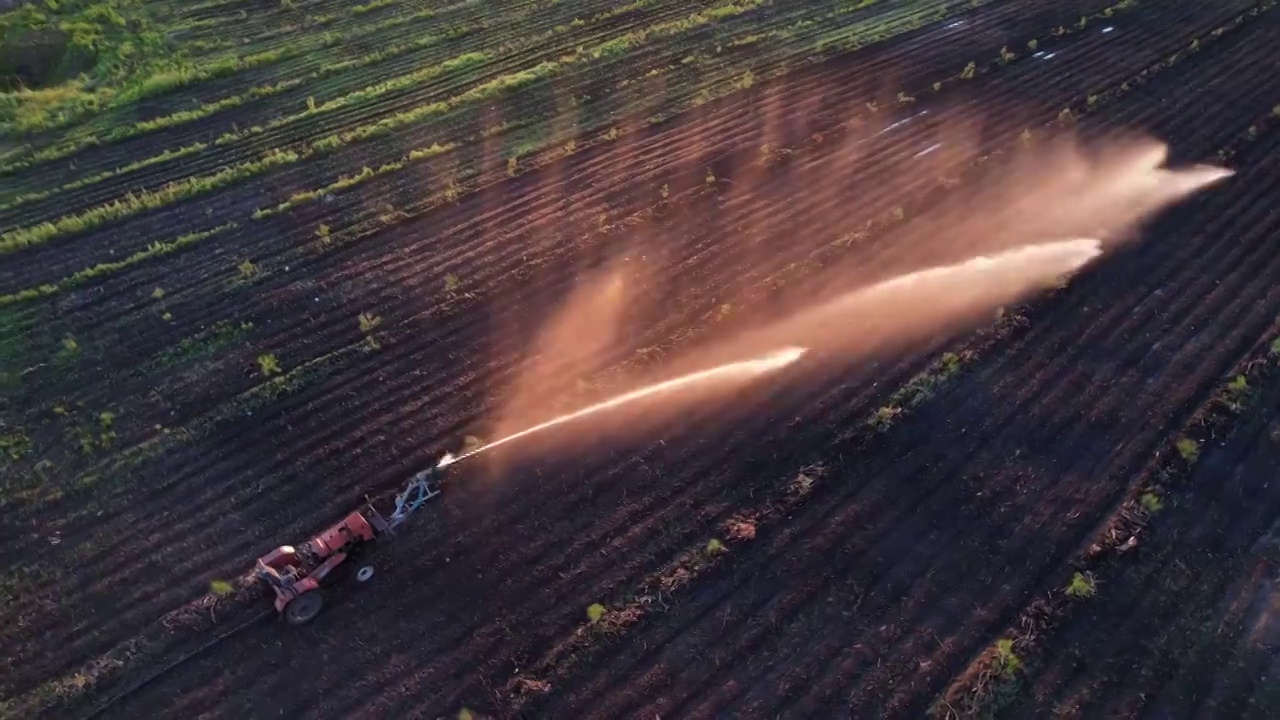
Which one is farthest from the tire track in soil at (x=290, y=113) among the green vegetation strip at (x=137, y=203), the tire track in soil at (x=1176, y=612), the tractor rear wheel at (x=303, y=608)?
the tire track in soil at (x=1176, y=612)

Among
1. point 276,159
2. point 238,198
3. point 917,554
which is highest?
point 276,159

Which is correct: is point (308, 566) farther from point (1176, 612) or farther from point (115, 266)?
point (1176, 612)

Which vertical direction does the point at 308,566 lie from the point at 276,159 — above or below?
below

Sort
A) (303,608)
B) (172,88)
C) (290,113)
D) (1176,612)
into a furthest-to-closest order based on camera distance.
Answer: (172,88), (290,113), (303,608), (1176,612)

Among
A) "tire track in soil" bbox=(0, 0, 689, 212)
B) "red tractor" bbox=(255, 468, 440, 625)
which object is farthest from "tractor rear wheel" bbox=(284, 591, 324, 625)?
"tire track in soil" bbox=(0, 0, 689, 212)

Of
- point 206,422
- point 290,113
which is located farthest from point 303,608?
point 290,113

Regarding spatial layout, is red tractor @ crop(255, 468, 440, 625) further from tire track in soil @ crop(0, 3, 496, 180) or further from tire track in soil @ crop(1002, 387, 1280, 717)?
tire track in soil @ crop(0, 3, 496, 180)
